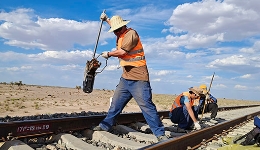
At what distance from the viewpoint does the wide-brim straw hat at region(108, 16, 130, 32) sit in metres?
5.17

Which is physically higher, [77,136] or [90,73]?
[90,73]

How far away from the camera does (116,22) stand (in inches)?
205

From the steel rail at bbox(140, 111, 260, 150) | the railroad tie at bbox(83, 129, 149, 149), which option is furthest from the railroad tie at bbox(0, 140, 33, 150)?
the steel rail at bbox(140, 111, 260, 150)

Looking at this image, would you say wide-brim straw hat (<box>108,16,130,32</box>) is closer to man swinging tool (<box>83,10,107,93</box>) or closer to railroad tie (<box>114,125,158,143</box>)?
man swinging tool (<box>83,10,107,93</box>)

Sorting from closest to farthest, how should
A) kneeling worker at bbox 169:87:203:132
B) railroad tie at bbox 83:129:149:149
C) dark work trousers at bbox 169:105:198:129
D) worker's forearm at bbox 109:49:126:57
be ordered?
1. railroad tie at bbox 83:129:149:149
2. worker's forearm at bbox 109:49:126:57
3. kneeling worker at bbox 169:87:203:132
4. dark work trousers at bbox 169:105:198:129

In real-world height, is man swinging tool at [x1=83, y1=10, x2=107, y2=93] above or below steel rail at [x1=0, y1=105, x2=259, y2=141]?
above

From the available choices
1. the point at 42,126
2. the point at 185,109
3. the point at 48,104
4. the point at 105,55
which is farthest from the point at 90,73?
the point at 48,104

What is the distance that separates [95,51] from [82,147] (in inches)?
83.0

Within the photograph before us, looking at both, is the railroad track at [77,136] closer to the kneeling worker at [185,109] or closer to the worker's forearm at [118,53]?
the kneeling worker at [185,109]

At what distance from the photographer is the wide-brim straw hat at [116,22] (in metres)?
5.17

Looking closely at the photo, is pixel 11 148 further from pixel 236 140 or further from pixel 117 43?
pixel 236 140

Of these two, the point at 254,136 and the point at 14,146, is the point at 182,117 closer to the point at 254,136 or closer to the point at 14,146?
the point at 254,136

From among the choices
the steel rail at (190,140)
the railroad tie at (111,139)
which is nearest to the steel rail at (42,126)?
the railroad tie at (111,139)

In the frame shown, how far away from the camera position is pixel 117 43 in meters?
5.40
